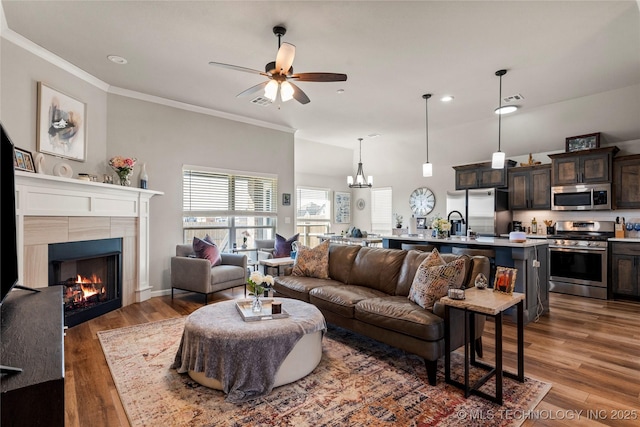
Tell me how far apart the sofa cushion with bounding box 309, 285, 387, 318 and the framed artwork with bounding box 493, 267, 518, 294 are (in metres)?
1.13

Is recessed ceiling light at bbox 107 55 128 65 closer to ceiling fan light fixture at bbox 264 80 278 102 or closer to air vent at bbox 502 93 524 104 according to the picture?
ceiling fan light fixture at bbox 264 80 278 102

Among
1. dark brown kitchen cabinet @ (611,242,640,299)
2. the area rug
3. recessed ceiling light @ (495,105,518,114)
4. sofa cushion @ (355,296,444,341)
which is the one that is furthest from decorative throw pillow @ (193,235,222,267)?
dark brown kitchen cabinet @ (611,242,640,299)

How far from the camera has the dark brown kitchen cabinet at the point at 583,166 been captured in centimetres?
512

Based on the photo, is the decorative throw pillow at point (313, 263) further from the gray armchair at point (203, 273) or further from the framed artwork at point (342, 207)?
the framed artwork at point (342, 207)

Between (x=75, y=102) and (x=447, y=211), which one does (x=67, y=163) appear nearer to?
(x=75, y=102)

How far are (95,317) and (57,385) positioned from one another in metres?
3.76

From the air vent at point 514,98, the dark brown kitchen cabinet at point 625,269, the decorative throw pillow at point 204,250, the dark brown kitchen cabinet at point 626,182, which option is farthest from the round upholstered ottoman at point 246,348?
the dark brown kitchen cabinet at point 626,182

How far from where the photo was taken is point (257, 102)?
523 centimetres

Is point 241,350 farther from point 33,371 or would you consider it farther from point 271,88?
point 271,88

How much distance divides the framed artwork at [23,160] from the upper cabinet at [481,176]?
693cm

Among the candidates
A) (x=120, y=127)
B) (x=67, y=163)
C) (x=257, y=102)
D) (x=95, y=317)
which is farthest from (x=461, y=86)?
(x=95, y=317)

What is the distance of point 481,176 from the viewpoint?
6.57 m

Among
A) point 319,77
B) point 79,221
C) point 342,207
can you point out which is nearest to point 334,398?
point 319,77

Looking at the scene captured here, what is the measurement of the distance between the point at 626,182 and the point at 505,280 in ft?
14.1
